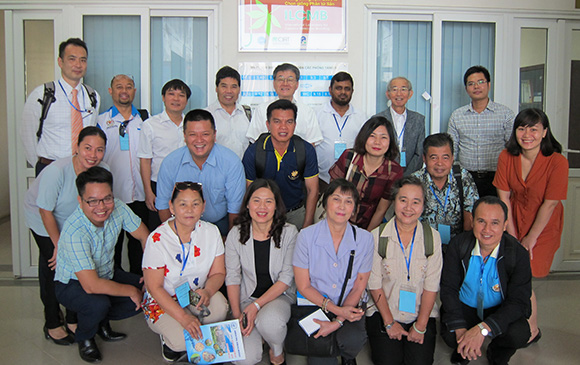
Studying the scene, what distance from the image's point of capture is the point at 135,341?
2912 millimetres

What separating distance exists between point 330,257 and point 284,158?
0.88 meters

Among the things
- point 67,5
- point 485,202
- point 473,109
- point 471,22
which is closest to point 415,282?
point 485,202

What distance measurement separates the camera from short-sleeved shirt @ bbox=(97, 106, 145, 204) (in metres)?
3.51

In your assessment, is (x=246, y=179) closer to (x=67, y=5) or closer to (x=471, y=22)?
(x=67, y=5)

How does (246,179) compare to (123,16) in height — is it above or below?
below

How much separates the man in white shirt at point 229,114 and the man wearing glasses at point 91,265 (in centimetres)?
119

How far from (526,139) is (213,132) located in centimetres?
212

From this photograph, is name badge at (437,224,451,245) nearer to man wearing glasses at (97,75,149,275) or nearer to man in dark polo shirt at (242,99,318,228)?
man in dark polo shirt at (242,99,318,228)

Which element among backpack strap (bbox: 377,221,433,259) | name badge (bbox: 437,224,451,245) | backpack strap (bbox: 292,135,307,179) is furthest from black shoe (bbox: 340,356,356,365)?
backpack strap (bbox: 292,135,307,179)

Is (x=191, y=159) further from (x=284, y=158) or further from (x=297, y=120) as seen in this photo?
(x=297, y=120)

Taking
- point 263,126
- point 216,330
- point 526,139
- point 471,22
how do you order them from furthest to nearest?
point 471,22
point 263,126
point 526,139
point 216,330

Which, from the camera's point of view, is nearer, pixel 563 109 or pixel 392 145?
pixel 392 145

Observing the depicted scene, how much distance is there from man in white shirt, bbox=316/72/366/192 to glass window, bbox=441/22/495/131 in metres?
1.10

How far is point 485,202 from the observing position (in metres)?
2.58
